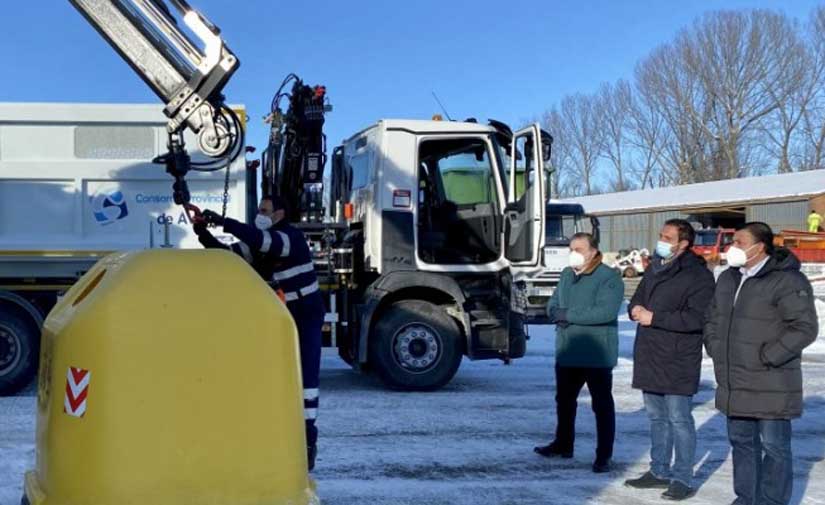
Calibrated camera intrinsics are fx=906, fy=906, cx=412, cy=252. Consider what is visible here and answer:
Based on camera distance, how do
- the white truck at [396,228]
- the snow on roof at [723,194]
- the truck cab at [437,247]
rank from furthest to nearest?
1. the snow on roof at [723,194]
2. the truck cab at [437,247]
3. the white truck at [396,228]

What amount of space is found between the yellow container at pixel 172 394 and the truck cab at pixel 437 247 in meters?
6.06

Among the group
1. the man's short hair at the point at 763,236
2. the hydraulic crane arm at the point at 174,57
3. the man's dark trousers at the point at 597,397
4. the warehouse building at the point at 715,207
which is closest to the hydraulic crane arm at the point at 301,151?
the hydraulic crane arm at the point at 174,57

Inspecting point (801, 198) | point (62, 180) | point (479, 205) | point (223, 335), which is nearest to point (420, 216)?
point (479, 205)

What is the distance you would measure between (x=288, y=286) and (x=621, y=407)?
4270 mm

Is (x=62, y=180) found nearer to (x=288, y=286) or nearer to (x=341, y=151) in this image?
(x=341, y=151)

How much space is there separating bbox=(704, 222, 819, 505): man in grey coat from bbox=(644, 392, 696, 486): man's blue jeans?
0.55 meters

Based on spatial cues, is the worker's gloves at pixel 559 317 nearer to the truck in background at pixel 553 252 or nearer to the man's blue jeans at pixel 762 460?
the man's blue jeans at pixel 762 460

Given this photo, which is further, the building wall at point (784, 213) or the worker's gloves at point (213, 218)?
the building wall at point (784, 213)

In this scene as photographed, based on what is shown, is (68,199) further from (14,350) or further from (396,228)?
(396,228)

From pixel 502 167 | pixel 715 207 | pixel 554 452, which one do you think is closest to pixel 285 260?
pixel 554 452

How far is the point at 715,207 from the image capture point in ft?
134

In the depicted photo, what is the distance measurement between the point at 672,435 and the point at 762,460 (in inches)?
33.1

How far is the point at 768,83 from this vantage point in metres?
54.4

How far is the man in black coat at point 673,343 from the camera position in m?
5.70
